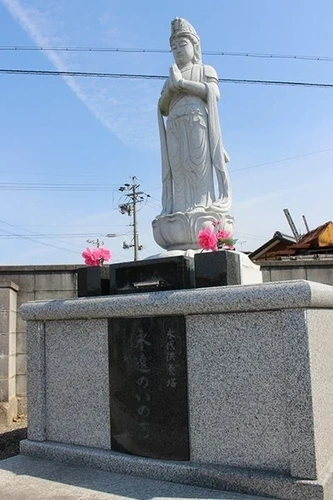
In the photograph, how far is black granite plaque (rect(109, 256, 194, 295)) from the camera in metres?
3.43

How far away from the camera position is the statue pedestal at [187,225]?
13.9ft

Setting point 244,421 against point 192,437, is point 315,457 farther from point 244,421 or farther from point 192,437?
point 192,437

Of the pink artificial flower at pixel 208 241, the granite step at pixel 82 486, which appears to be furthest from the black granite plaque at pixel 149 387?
the pink artificial flower at pixel 208 241

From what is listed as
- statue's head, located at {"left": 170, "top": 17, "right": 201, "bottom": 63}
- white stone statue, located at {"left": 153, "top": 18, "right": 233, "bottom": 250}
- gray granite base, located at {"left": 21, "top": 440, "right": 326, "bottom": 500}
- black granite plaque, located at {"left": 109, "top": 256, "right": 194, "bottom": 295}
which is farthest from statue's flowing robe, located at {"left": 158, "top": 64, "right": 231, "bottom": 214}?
gray granite base, located at {"left": 21, "top": 440, "right": 326, "bottom": 500}

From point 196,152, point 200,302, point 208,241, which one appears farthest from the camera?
Result: point 196,152

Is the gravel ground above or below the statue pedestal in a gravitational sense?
below

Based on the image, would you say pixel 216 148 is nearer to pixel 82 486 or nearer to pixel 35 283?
pixel 35 283

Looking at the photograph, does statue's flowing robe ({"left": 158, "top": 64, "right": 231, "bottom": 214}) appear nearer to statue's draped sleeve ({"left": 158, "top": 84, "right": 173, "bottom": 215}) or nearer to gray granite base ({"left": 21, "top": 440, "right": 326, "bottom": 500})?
statue's draped sleeve ({"left": 158, "top": 84, "right": 173, "bottom": 215})

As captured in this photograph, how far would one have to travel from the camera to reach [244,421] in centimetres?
290

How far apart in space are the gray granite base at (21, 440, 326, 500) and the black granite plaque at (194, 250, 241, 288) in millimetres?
1229

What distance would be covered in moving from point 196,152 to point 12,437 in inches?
144

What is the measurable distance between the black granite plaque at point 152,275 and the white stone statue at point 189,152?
0.74 m

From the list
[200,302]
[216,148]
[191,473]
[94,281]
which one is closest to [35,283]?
[94,281]

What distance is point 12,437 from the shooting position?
4.93 meters
